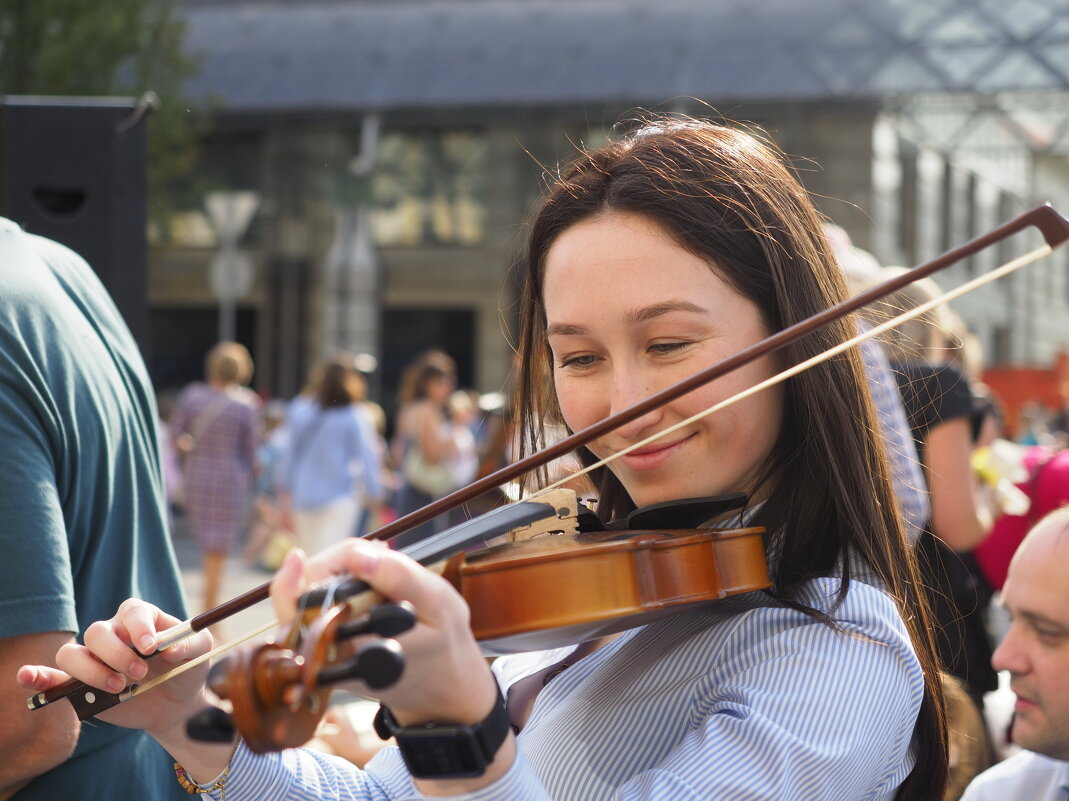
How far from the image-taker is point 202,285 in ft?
66.2

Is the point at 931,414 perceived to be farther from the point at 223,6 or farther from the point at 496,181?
the point at 223,6

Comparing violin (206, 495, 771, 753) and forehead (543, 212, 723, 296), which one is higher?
forehead (543, 212, 723, 296)

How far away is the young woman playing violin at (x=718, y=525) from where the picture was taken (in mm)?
1236

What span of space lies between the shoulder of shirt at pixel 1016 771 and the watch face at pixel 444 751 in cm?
149

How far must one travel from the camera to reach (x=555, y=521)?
5.01 feet

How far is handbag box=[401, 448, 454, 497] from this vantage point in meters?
7.30

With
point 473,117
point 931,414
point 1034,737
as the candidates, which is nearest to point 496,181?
point 473,117

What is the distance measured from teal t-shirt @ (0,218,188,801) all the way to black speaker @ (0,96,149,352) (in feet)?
2.05

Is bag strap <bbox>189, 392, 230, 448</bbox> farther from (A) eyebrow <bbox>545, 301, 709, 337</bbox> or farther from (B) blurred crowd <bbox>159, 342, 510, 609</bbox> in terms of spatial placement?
(A) eyebrow <bbox>545, 301, 709, 337</bbox>

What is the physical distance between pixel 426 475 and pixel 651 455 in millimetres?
5900

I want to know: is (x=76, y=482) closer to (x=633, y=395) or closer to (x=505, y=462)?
(x=633, y=395)

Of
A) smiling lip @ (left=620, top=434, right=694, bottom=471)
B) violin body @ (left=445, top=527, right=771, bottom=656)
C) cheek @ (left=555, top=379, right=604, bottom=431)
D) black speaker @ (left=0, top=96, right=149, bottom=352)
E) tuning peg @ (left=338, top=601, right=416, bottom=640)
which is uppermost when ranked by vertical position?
black speaker @ (left=0, top=96, right=149, bottom=352)

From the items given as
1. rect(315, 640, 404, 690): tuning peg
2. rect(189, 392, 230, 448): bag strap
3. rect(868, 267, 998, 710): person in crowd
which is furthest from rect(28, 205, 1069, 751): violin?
rect(189, 392, 230, 448): bag strap

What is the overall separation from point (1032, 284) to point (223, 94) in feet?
58.1
